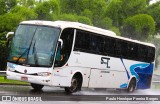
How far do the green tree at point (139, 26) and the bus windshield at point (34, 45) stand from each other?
33574 mm

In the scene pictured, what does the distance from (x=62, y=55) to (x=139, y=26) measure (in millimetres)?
34247

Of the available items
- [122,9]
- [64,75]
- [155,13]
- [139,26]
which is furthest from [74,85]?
[155,13]

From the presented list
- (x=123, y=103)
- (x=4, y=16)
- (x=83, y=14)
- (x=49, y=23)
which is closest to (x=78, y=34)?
(x=49, y=23)

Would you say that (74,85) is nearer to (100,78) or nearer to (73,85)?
(73,85)

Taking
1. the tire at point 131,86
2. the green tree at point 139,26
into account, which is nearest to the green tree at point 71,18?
the green tree at point 139,26

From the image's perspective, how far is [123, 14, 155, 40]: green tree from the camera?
52188 millimetres

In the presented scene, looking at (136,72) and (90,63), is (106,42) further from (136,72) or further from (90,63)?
(136,72)

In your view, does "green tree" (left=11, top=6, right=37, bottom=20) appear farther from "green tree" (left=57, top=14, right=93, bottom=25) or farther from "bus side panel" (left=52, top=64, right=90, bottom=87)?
"bus side panel" (left=52, top=64, right=90, bottom=87)

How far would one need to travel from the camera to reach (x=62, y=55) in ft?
63.9

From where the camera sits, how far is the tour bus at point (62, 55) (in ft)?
62.1

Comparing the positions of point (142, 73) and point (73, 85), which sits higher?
point (142, 73)

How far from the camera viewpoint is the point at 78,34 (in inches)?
806

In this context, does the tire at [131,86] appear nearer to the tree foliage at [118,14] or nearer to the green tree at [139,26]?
the tree foliage at [118,14]

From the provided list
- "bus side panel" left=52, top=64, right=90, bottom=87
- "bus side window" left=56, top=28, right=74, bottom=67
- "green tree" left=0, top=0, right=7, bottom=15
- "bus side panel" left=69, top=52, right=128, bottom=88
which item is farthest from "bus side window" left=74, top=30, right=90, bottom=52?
"green tree" left=0, top=0, right=7, bottom=15
